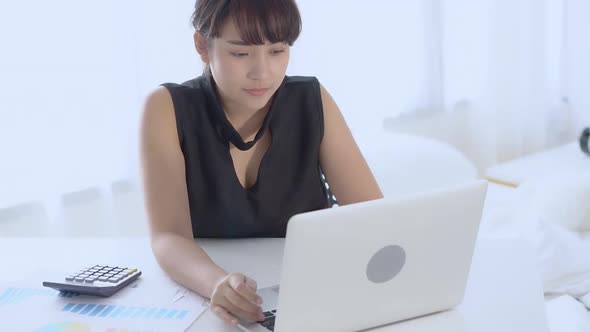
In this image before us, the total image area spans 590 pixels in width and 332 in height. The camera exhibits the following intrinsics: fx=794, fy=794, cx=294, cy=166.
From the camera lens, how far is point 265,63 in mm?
1342

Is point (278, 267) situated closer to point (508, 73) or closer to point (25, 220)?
point (25, 220)

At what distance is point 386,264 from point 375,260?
0.02m

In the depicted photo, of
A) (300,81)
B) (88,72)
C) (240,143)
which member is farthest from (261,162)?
(88,72)

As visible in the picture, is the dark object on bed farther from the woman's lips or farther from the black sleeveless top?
the woman's lips

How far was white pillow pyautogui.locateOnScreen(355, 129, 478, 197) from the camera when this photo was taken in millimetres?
2418

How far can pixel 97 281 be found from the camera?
125 cm

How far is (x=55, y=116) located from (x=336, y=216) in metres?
1.41

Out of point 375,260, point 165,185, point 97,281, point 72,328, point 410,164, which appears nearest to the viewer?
point 375,260

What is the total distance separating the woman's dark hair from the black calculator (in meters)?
0.43

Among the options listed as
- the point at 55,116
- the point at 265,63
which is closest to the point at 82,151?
the point at 55,116

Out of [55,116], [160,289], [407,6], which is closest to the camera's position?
[160,289]

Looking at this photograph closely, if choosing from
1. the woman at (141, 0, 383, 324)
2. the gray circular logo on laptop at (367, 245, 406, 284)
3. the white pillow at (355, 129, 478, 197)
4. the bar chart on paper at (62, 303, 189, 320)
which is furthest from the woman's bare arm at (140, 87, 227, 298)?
the white pillow at (355, 129, 478, 197)

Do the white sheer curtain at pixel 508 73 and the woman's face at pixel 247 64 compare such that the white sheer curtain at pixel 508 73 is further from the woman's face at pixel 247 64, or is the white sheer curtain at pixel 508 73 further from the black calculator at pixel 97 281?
the black calculator at pixel 97 281

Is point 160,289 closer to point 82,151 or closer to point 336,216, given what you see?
point 336,216
